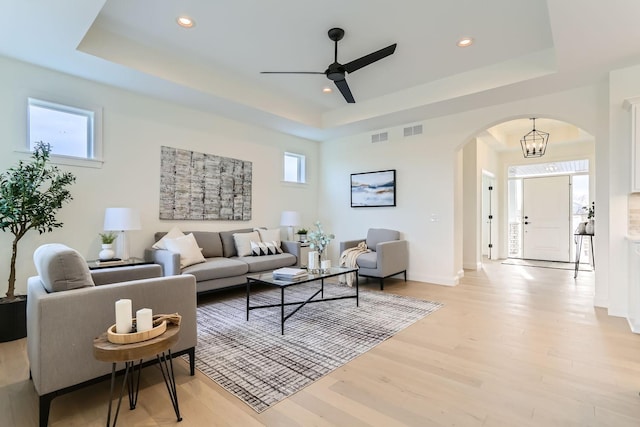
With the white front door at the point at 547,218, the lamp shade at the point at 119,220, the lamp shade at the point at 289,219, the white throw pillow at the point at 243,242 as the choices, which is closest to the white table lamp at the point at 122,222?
the lamp shade at the point at 119,220

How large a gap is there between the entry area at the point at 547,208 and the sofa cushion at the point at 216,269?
730cm

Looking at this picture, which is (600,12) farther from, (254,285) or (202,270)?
(254,285)

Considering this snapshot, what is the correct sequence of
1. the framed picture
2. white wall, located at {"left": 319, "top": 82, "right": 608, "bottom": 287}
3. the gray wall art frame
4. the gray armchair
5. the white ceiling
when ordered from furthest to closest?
1. the framed picture
2. the gray armchair
3. the gray wall art frame
4. white wall, located at {"left": 319, "top": 82, "right": 608, "bottom": 287}
5. the white ceiling

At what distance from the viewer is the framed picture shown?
5629mm

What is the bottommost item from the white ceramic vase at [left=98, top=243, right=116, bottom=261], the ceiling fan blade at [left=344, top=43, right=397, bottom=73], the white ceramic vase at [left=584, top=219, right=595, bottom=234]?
the white ceramic vase at [left=98, top=243, right=116, bottom=261]

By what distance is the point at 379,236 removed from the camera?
5547 mm

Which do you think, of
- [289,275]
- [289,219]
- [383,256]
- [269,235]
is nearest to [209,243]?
[269,235]

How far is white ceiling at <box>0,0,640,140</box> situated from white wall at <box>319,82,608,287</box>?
26cm

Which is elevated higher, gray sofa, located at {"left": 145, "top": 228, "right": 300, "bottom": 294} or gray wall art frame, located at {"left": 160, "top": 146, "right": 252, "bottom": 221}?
gray wall art frame, located at {"left": 160, "top": 146, "right": 252, "bottom": 221}

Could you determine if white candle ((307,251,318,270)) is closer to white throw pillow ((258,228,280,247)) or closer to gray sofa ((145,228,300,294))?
gray sofa ((145,228,300,294))

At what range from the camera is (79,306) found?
5.65 ft

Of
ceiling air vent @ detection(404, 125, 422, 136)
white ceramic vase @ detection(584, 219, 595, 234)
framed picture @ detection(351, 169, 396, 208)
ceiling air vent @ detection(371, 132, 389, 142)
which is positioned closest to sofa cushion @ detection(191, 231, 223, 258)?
framed picture @ detection(351, 169, 396, 208)

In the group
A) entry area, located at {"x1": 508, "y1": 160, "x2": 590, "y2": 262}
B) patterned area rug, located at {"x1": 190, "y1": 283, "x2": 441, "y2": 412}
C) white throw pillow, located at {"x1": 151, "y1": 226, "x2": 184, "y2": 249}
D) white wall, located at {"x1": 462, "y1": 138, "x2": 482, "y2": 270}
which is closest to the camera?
patterned area rug, located at {"x1": 190, "y1": 283, "x2": 441, "y2": 412}

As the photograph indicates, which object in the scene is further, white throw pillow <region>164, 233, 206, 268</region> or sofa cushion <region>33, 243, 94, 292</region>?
white throw pillow <region>164, 233, 206, 268</region>
